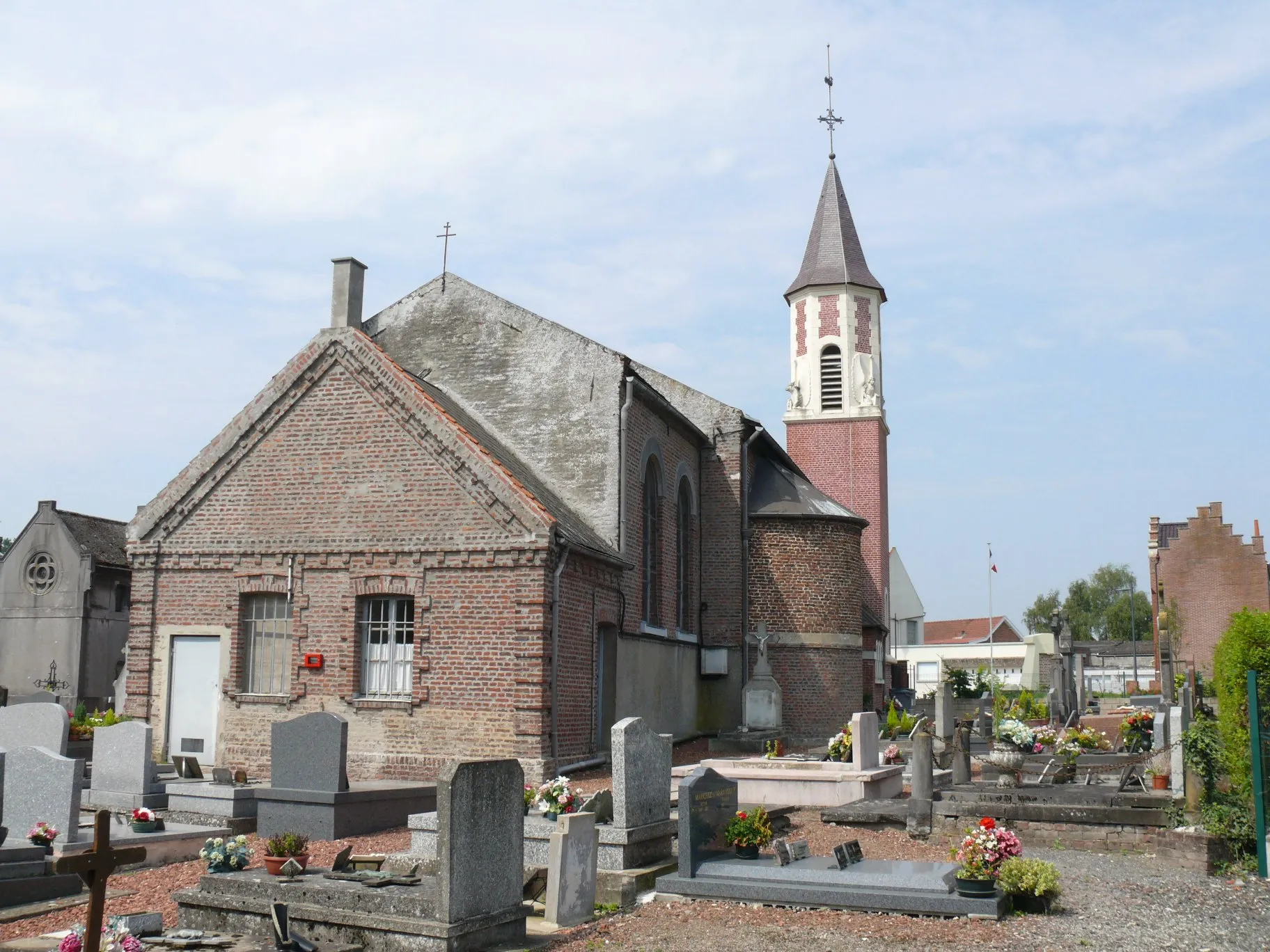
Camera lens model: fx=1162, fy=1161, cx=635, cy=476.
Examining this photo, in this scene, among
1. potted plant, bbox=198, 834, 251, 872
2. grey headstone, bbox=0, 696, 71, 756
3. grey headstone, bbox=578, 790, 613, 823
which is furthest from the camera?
grey headstone, bbox=0, 696, 71, 756

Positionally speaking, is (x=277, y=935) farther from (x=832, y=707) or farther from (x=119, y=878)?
(x=832, y=707)

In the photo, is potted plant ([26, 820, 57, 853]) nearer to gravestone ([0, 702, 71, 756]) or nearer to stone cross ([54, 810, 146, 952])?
gravestone ([0, 702, 71, 756])

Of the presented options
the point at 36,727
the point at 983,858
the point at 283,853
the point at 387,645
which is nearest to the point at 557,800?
the point at 283,853

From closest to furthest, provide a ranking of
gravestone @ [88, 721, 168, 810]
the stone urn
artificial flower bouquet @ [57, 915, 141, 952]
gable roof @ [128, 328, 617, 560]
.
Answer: artificial flower bouquet @ [57, 915, 141, 952]
gravestone @ [88, 721, 168, 810]
the stone urn
gable roof @ [128, 328, 617, 560]

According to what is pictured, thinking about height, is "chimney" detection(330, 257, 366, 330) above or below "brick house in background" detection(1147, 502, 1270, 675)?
above

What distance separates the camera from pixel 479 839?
8484 mm

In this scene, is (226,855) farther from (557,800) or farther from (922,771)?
(922,771)

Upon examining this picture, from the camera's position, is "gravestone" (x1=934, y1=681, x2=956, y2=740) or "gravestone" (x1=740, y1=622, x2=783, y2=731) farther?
"gravestone" (x1=740, y1=622, x2=783, y2=731)

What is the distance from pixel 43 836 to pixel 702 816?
6334 mm

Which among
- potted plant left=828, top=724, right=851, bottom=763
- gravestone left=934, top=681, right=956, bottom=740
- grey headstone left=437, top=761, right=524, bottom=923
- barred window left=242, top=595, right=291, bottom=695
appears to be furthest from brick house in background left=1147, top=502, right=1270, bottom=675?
grey headstone left=437, top=761, right=524, bottom=923

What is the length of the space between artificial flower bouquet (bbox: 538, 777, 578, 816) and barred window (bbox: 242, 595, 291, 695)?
25.6ft

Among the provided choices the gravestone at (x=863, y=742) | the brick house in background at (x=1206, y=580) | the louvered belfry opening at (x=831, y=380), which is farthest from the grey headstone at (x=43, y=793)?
the brick house in background at (x=1206, y=580)

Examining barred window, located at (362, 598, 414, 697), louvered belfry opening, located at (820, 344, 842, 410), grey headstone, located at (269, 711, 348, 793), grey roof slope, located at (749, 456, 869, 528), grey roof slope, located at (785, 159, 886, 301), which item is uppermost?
grey roof slope, located at (785, 159, 886, 301)

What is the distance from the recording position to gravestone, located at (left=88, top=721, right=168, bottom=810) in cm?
1415
